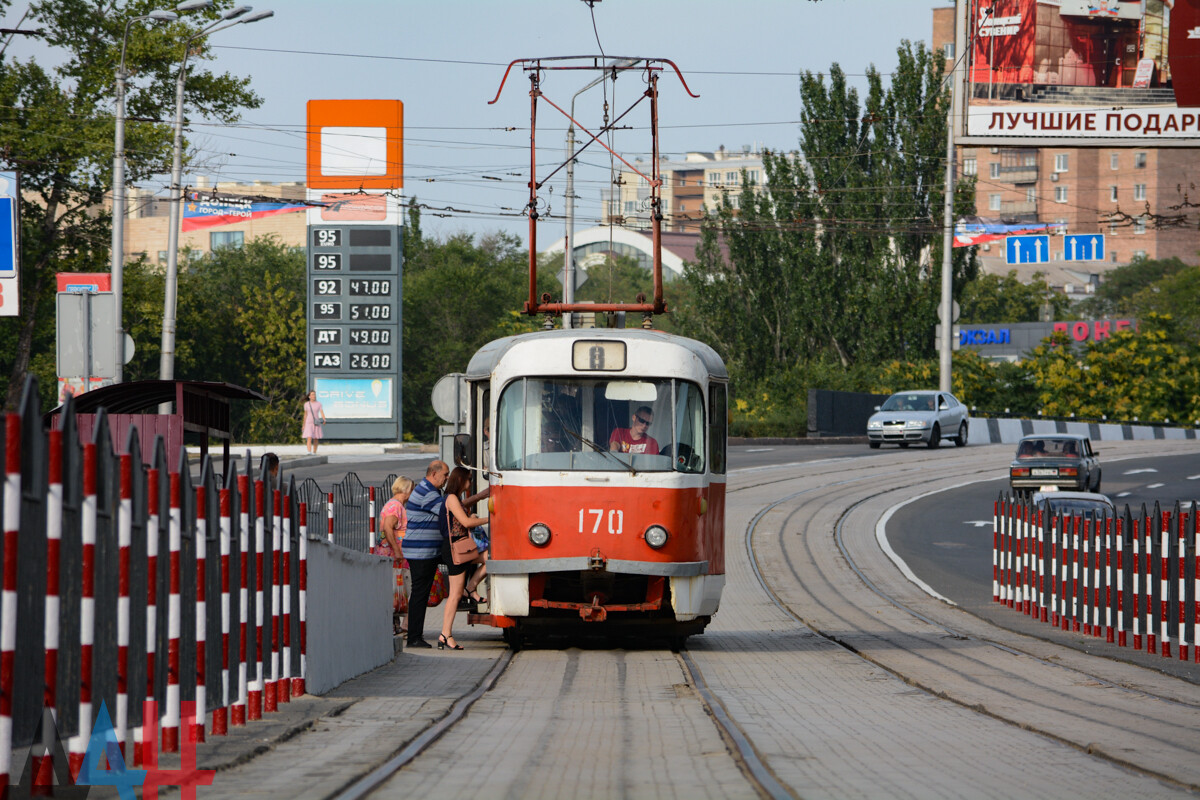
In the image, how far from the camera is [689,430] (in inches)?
581

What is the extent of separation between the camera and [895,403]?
4978 centimetres

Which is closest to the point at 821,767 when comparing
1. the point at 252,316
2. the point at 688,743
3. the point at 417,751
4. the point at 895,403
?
the point at 688,743

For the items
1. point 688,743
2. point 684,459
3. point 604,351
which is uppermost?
point 604,351

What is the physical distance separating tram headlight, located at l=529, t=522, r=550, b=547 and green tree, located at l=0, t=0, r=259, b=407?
1252 inches

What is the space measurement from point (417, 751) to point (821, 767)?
1.95 m

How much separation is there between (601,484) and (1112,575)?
217 inches

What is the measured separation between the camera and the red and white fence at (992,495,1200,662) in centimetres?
1459

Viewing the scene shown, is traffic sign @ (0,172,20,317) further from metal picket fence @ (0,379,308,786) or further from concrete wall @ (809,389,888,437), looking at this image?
concrete wall @ (809,389,888,437)

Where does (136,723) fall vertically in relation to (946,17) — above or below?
below

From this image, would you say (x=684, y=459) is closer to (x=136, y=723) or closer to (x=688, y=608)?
Answer: (x=688, y=608)

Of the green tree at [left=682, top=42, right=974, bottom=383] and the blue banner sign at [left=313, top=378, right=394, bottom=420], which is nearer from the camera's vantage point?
the blue banner sign at [left=313, top=378, right=394, bottom=420]

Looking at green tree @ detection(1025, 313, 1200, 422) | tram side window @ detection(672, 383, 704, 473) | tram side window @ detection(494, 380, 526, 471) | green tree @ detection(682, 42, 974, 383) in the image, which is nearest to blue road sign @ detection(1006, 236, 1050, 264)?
green tree @ detection(682, 42, 974, 383)

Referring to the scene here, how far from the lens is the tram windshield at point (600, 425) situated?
47.4 feet

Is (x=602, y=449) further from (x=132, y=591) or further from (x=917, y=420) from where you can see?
(x=917, y=420)
